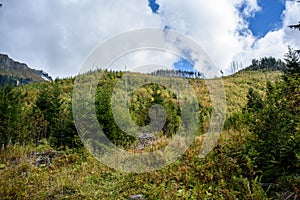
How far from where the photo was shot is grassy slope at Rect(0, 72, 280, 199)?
5.13 meters

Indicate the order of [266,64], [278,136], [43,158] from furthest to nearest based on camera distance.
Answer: [266,64], [43,158], [278,136]

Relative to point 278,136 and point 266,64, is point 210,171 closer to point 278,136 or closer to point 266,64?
point 278,136

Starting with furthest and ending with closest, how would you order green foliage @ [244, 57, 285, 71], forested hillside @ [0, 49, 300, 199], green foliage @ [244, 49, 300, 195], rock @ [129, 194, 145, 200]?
green foliage @ [244, 57, 285, 71]
rock @ [129, 194, 145, 200]
green foliage @ [244, 49, 300, 195]
forested hillside @ [0, 49, 300, 199]

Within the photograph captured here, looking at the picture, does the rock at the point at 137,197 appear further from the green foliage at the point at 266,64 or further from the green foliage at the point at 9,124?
the green foliage at the point at 266,64

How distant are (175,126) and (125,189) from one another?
1141 cm

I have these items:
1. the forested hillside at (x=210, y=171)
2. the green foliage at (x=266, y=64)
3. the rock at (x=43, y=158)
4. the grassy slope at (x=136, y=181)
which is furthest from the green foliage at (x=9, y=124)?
the green foliage at (x=266, y=64)

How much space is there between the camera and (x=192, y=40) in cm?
811

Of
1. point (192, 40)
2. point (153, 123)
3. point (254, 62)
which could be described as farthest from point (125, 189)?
point (254, 62)

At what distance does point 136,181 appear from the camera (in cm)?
628

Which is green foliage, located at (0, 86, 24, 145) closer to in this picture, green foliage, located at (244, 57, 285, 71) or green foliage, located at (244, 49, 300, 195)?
green foliage, located at (244, 49, 300, 195)

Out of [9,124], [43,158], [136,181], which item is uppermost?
[9,124]

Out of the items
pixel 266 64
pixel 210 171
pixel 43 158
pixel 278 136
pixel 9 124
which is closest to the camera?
pixel 278 136

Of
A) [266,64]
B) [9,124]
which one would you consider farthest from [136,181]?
[266,64]

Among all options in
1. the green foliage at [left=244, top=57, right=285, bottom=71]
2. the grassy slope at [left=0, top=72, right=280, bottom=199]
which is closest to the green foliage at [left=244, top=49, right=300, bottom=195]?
the grassy slope at [left=0, top=72, right=280, bottom=199]
